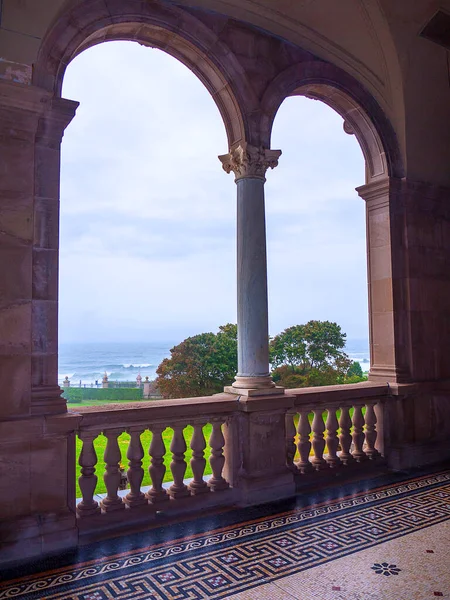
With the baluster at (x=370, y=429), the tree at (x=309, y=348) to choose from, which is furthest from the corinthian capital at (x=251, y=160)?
the tree at (x=309, y=348)

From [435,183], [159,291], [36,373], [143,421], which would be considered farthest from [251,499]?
[159,291]

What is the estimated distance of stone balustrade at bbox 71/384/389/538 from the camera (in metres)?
3.84

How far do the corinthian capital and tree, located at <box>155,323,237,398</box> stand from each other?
15.3 feet

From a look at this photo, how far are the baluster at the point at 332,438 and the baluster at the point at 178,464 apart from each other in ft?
5.78

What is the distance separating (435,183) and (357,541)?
4.66 meters

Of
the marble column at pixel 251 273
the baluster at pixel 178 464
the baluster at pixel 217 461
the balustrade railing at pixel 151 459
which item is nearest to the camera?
the balustrade railing at pixel 151 459

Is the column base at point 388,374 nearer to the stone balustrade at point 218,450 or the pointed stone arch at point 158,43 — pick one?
the stone balustrade at point 218,450

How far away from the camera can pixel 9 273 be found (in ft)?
11.6

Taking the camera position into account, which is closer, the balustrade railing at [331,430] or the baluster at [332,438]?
the balustrade railing at [331,430]

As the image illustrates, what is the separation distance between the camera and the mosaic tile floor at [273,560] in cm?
283

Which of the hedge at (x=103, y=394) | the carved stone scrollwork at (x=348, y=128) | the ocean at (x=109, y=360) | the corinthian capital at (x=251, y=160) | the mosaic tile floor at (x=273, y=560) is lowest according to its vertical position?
the mosaic tile floor at (x=273, y=560)

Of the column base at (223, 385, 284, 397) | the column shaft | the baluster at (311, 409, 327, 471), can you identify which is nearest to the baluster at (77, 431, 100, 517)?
the column base at (223, 385, 284, 397)

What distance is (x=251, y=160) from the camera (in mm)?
4867

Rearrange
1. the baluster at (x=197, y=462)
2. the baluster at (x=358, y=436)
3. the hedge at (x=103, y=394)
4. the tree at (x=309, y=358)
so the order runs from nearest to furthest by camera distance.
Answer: the baluster at (x=197, y=462)
the baluster at (x=358, y=436)
the tree at (x=309, y=358)
the hedge at (x=103, y=394)
